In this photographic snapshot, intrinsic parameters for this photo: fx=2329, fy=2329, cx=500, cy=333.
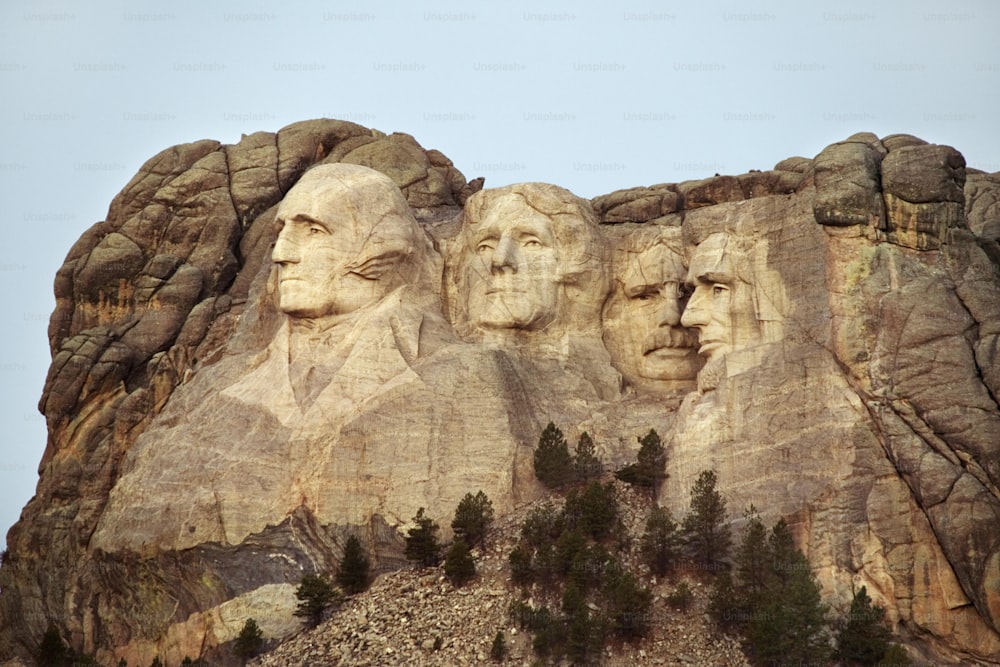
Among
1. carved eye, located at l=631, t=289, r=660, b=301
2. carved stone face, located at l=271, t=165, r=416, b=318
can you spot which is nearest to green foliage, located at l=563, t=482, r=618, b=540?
carved eye, located at l=631, t=289, r=660, b=301

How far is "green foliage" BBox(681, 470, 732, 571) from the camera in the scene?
45.2m

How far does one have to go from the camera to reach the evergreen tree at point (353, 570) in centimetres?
4625

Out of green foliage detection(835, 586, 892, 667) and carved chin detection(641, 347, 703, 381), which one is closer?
green foliage detection(835, 586, 892, 667)

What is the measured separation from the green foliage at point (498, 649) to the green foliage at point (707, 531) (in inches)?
168

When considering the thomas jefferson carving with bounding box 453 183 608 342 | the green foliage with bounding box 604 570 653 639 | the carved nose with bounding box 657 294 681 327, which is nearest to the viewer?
the green foliage with bounding box 604 570 653 639

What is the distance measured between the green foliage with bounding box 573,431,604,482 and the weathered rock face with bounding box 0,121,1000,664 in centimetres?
91

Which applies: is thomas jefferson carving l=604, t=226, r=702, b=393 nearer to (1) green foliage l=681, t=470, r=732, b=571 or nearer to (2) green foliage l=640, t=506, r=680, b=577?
(1) green foliage l=681, t=470, r=732, b=571

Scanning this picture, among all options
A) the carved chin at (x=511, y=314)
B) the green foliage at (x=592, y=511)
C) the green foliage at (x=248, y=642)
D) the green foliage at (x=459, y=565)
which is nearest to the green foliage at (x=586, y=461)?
the green foliage at (x=592, y=511)

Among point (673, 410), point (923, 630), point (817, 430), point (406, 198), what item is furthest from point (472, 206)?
point (923, 630)

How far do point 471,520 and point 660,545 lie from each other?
380 centimetres

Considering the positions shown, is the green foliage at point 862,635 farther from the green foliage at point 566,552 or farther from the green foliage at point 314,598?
the green foliage at point 314,598

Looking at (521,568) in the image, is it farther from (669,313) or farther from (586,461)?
(669,313)

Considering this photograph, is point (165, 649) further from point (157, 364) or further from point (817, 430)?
point (817, 430)

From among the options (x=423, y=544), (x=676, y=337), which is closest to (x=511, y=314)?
(x=676, y=337)
